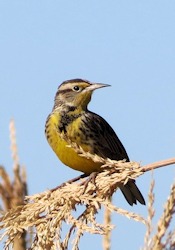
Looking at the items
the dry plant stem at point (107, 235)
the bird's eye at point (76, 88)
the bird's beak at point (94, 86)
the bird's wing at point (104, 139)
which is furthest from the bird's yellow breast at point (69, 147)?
the dry plant stem at point (107, 235)

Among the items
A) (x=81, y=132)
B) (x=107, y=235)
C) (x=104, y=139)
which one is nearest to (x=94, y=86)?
(x=104, y=139)

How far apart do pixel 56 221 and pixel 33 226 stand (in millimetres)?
265

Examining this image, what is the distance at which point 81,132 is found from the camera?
7.01 m

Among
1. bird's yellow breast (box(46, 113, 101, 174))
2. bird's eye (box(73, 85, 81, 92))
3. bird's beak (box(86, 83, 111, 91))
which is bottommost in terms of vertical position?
bird's yellow breast (box(46, 113, 101, 174))

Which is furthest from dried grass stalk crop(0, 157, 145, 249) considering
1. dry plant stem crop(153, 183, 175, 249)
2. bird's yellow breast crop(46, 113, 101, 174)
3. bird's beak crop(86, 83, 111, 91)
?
bird's beak crop(86, 83, 111, 91)

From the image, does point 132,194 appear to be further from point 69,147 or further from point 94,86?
point 94,86

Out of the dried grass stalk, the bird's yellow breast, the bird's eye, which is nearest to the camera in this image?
the dried grass stalk

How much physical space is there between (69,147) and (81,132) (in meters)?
0.69

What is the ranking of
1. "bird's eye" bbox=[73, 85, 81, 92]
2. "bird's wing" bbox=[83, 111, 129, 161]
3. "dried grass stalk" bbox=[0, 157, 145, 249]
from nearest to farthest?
"dried grass stalk" bbox=[0, 157, 145, 249] < "bird's wing" bbox=[83, 111, 129, 161] < "bird's eye" bbox=[73, 85, 81, 92]

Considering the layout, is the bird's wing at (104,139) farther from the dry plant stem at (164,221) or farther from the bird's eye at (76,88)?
the dry plant stem at (164,221)

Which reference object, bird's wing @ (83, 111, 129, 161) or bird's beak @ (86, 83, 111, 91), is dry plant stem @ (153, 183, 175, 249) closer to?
bird's wing @ (83, 111, 129, 161)

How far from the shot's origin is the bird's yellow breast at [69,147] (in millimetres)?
6477

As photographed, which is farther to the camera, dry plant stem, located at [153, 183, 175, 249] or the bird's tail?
the bird's tail

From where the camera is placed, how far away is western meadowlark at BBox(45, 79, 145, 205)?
6.57 meters
